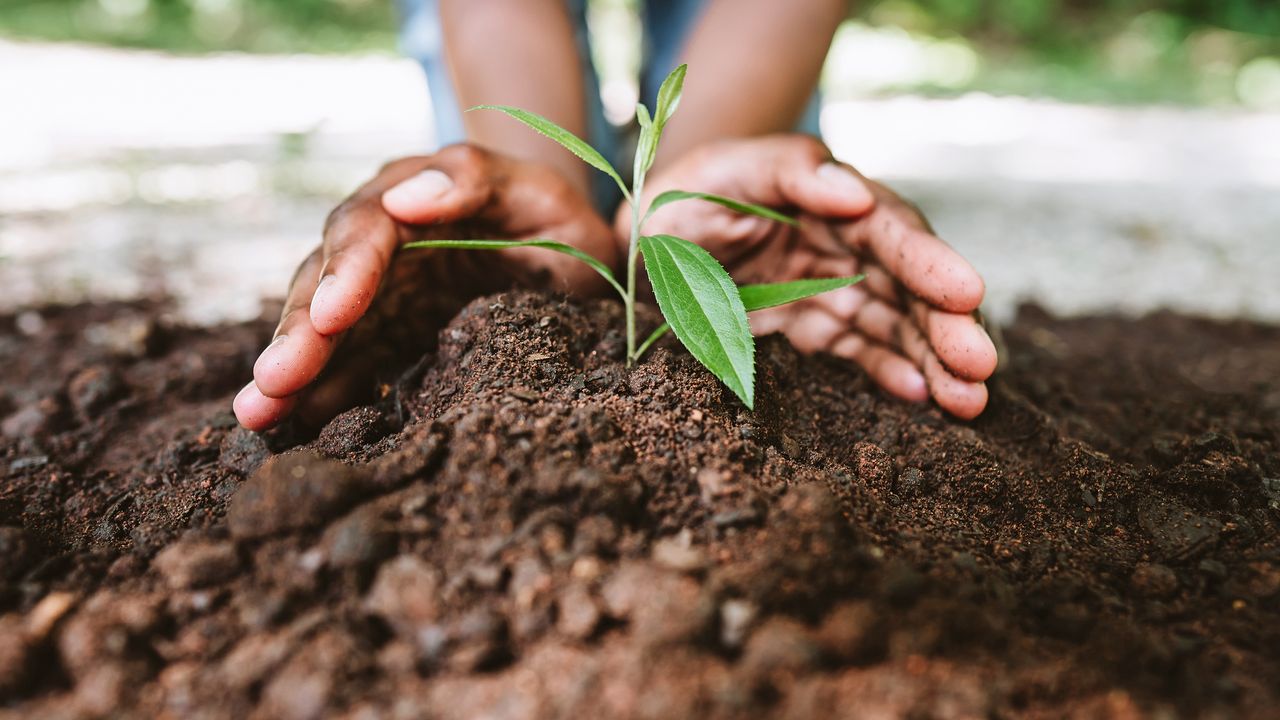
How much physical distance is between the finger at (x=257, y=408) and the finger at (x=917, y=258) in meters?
1.29

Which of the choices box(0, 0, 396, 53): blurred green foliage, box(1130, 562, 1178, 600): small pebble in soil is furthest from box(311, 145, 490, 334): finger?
box(0, 0, 396, 53): blurred green foliage

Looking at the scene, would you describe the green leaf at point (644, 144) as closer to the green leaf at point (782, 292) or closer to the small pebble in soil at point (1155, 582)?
the green leaf at point (782, 292)

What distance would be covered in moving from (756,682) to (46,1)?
1410 centimetres

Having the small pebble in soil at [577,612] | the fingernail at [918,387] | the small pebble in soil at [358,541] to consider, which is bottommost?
the fingernail at [918,387]

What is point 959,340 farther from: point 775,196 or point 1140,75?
point 1140,75

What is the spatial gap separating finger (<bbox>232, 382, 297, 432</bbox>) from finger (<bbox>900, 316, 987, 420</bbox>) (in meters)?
1.30

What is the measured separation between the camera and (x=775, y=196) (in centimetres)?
205

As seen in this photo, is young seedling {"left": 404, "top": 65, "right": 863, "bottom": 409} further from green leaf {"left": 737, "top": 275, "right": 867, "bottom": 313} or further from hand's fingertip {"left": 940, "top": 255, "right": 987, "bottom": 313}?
hand's fingertip {"left": 940, "top": 255, "right": 987, "bottom": 313}

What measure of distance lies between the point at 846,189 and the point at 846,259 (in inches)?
9.8

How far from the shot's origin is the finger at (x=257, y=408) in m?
1.52

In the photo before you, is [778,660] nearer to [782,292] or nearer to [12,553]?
[782,292]

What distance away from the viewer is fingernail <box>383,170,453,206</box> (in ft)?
5.50

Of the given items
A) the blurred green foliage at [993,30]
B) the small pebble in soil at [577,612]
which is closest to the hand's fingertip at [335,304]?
the small pebble in soil at [577,612]

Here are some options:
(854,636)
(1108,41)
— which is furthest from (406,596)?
(1108,41)
